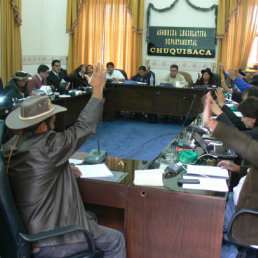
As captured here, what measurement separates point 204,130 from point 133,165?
1.28 metres

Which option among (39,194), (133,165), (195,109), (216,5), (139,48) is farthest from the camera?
(139,48)

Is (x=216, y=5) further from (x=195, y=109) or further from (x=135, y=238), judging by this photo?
(x=135, y=238)

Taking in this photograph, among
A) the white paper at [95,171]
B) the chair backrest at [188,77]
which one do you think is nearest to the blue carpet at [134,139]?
the chair backrest at [188,77]

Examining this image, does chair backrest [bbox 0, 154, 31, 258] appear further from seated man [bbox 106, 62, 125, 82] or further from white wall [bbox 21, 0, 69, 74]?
white wall [bbox 21, 0, 69, 74]

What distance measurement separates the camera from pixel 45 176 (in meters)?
1.52

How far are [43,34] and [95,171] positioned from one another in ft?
24.0

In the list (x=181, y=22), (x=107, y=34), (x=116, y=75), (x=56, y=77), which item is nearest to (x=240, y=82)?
(x=56, y=77)

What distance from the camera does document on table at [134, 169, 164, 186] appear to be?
1902mm

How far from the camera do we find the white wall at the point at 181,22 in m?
7.76

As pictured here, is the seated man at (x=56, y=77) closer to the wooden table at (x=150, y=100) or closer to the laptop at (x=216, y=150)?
the wooden table at (x=150, y=100)

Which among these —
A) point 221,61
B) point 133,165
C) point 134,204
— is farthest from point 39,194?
point 221,61

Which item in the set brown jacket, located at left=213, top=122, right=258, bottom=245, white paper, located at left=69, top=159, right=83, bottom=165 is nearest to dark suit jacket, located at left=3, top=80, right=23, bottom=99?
white paper, located at left=69, top=159, right=83, bottom=165

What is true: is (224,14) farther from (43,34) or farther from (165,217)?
(165,217)

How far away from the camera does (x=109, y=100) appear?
703cm
